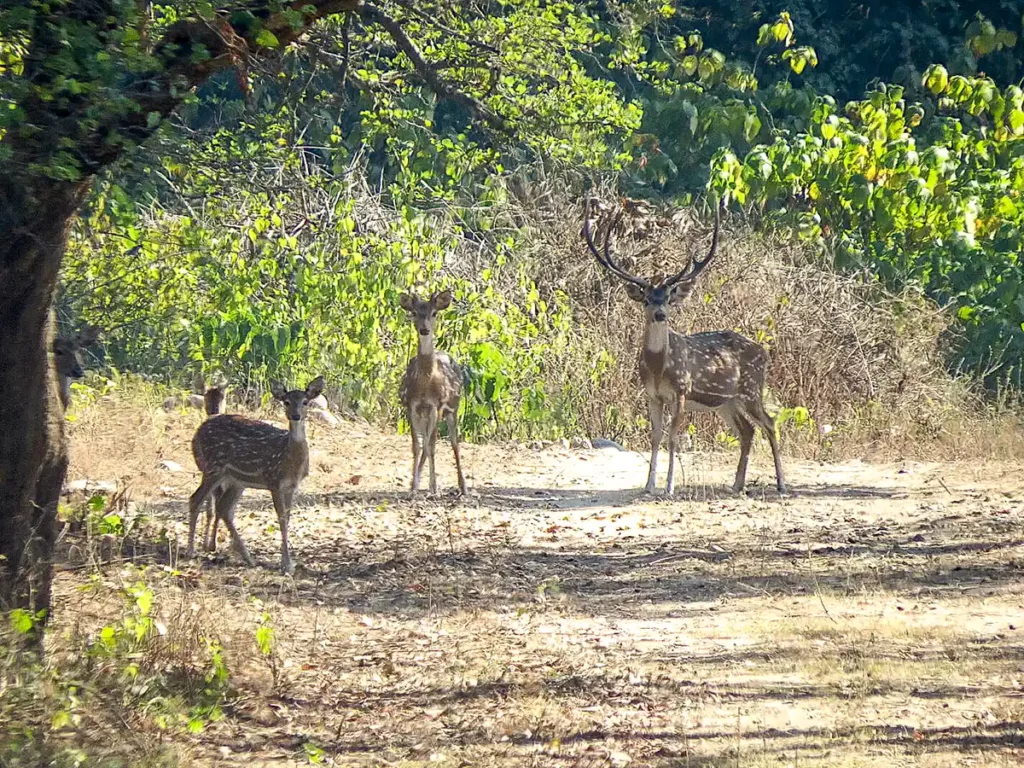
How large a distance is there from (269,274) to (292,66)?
5.54m

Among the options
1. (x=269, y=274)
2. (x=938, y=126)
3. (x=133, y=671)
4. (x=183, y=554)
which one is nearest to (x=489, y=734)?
(x=133, y=671)

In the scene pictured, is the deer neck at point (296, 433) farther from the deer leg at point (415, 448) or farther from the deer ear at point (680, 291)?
the deer ear at point (680, 291)

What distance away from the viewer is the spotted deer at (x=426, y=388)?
544 inches

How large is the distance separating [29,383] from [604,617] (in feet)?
12.2

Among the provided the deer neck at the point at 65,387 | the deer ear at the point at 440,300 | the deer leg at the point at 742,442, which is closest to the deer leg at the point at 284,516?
the deer neck at the point at 65,387

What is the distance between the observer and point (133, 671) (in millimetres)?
6855

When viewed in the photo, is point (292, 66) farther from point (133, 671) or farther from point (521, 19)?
point (133, 671)

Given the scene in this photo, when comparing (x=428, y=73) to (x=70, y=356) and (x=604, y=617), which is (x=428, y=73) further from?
(x=604, y=617)

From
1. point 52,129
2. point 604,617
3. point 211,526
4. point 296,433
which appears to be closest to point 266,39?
point 52,129

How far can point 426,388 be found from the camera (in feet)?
45.5

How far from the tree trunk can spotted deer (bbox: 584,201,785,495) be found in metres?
7.42

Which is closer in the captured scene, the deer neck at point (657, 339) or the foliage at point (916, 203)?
the deer neck at point (657, 339)

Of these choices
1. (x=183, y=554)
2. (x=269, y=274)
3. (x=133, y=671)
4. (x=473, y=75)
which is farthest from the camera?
(x=269, y=274)

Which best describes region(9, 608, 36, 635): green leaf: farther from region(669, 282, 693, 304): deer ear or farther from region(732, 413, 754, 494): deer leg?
region(669, 282, 693, 304): deer ear
